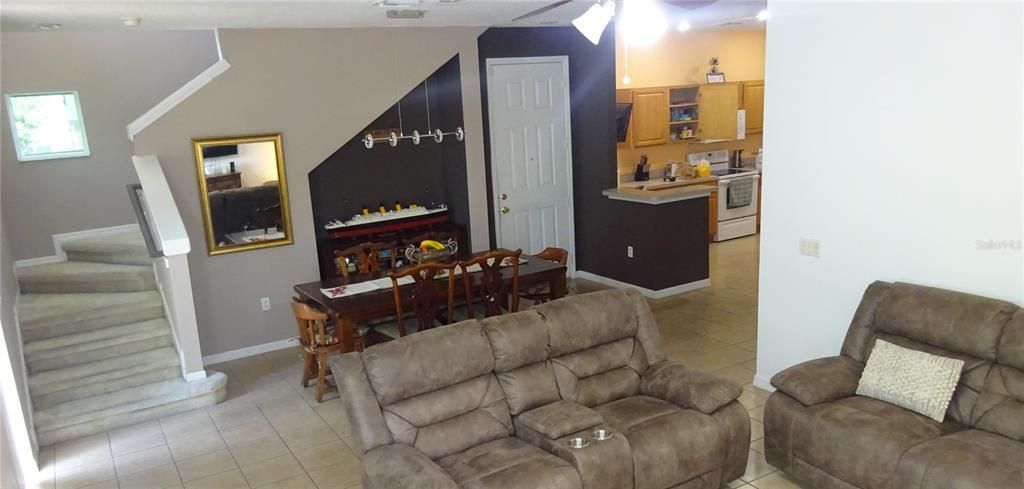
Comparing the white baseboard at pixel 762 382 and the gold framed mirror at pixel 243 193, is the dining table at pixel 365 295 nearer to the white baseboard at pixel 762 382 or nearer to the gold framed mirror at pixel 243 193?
the gold framed mirror at pixel 243 193

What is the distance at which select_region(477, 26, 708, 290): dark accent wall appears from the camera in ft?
23.0

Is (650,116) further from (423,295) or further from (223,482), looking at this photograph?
(223,482)

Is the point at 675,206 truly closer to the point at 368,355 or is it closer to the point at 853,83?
the point at 853,83

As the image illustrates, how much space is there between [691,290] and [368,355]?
464cm

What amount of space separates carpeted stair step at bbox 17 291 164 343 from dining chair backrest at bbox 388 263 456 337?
2.24 metres

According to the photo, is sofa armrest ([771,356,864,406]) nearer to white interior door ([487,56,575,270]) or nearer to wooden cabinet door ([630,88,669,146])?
white interior door ([487,56,575,270])

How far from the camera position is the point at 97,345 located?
5305 millimetres

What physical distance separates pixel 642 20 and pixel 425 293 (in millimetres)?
2436

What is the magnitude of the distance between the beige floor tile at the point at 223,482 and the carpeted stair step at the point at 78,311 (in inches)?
85.5

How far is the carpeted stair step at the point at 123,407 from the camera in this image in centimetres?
464

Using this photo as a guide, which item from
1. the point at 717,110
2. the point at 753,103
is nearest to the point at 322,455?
the point at 717,110

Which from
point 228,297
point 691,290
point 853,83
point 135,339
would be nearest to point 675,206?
point 691,290

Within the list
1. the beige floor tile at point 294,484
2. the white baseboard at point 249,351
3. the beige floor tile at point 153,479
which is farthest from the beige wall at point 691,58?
the beige floor tile at point 153,479

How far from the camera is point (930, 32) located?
3.60 metres
